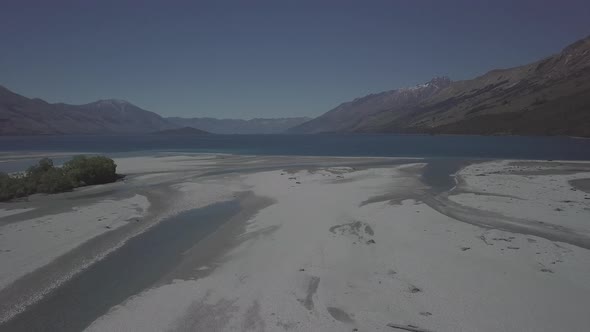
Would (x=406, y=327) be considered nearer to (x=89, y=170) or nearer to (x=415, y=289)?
(x=415, y=289)

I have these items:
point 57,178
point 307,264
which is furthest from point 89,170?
point 307,264

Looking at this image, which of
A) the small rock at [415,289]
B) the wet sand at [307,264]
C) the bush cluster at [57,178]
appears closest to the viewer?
the wet sand at [307,264]

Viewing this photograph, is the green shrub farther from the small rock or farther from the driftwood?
the driftwood

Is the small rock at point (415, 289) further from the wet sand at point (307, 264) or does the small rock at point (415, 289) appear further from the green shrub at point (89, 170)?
the green shrub at point (89, 170)

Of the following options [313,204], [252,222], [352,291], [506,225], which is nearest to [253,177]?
[313,204]

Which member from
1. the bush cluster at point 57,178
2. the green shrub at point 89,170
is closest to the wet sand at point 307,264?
the bush cluster at point 57,178

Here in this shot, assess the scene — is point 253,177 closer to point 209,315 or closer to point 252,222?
point 252,222
